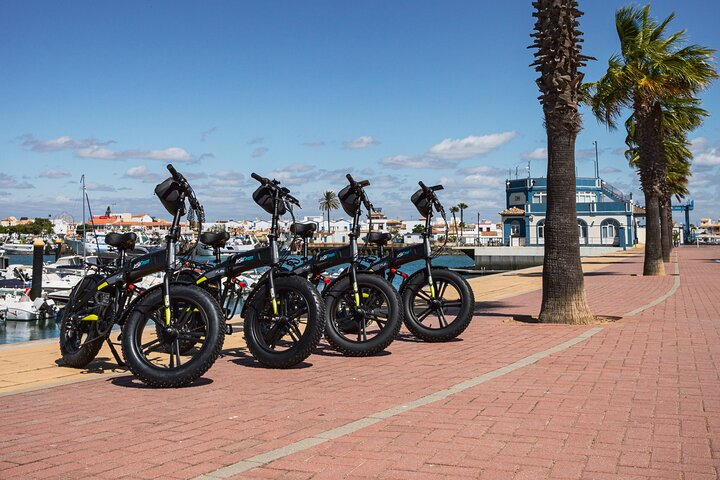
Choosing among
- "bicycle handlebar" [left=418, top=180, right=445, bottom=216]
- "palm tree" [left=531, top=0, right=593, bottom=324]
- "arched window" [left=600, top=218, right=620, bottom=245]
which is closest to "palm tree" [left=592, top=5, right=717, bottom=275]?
"palm tree" [left=531, top=0, right=593, bottom=324]

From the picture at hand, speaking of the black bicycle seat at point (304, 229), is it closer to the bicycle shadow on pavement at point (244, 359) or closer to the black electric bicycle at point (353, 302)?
the black electric bicycle at point (353, 302)

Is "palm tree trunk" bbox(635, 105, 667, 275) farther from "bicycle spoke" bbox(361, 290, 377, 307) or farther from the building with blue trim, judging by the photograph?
the building with blue trim

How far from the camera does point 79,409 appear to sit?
5.43 m

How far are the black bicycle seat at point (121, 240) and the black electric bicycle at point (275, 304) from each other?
0.75 meters

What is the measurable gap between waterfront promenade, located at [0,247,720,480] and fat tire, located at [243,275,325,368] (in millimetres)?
168

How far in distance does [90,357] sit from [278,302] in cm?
198

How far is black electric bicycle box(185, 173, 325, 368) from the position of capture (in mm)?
6699

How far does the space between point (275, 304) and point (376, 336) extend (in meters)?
1.32

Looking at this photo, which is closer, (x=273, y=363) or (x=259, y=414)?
(x=259, y=414)

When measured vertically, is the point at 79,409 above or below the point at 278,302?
below

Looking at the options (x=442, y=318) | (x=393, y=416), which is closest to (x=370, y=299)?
(x=442, y=318)

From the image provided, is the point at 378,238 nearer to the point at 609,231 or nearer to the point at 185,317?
the point at 185,317

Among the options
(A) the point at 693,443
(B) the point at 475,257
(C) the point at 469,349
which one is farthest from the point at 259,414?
(B) the point at 475,257

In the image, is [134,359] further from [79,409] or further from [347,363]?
[347,363]
